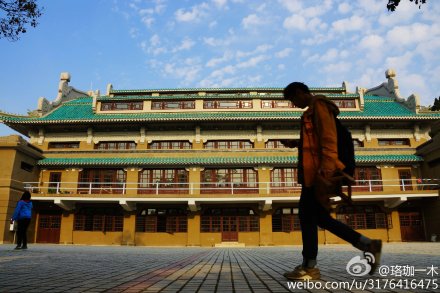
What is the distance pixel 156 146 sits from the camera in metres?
23.5

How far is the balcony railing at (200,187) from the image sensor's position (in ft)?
68.3

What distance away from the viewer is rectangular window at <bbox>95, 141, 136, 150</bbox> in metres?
23.6

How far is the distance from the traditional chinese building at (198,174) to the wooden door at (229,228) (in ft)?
→ 0.22

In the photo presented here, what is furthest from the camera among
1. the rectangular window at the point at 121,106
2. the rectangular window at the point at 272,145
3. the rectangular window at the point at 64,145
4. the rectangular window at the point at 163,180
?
the rectangular window at the point at 121,106

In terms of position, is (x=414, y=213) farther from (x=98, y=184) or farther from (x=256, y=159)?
A: (x=98, y=184)

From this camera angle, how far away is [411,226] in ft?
68.6

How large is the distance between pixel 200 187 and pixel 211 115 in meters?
5.33

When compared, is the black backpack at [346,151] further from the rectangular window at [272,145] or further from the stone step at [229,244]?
the rectangular window at [272,145]

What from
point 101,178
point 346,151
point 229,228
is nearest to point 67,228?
point 101,178

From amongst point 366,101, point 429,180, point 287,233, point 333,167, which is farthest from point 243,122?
point 333,167

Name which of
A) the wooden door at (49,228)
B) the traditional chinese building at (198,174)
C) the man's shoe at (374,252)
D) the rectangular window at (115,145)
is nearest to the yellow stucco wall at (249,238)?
the traditional chinese building at (198,174)

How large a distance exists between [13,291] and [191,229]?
17979 mm

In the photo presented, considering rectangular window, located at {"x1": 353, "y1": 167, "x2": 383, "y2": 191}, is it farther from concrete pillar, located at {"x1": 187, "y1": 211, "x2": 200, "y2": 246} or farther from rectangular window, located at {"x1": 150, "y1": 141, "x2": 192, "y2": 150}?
rectangular window, located at {"x1": 150, "y1": 141, "x2": 192, "y2": 150}

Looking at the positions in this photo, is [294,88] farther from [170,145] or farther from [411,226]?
[411,226]
